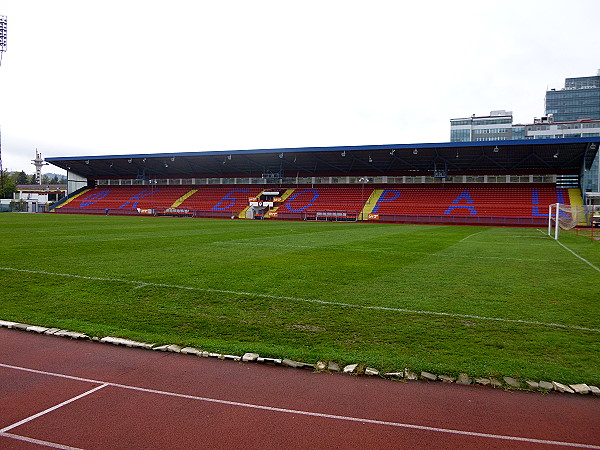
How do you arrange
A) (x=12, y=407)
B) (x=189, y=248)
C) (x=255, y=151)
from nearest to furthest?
(x=12, y=407) < (x=189, y=248) < (x=255, y=151)

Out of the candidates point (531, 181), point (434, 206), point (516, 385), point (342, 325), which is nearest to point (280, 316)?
point (342, 325)

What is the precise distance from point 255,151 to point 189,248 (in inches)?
1636

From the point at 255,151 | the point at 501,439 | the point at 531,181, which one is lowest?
the point at 501,439

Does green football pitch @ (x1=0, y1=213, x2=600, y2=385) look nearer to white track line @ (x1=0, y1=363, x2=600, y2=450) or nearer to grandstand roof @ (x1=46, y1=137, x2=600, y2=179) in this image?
white track line @ (x1=0, y1=363, x2=600, y2=450)

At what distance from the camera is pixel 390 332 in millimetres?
7004

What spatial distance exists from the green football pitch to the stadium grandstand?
36914 mm

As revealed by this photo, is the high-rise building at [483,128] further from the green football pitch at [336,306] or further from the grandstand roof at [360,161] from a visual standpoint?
the green football pitch at [336,306]

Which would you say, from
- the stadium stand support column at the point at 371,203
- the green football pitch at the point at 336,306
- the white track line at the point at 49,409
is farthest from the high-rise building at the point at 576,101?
the white track line at the point at 49,409

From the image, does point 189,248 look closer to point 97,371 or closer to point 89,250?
point 89,250

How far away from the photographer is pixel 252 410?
14.8ft

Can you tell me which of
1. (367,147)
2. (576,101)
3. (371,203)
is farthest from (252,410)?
(576,101)

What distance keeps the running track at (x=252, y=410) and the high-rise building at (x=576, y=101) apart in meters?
166

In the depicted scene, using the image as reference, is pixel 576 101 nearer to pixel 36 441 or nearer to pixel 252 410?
pixel 252 410

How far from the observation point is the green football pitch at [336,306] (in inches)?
242
